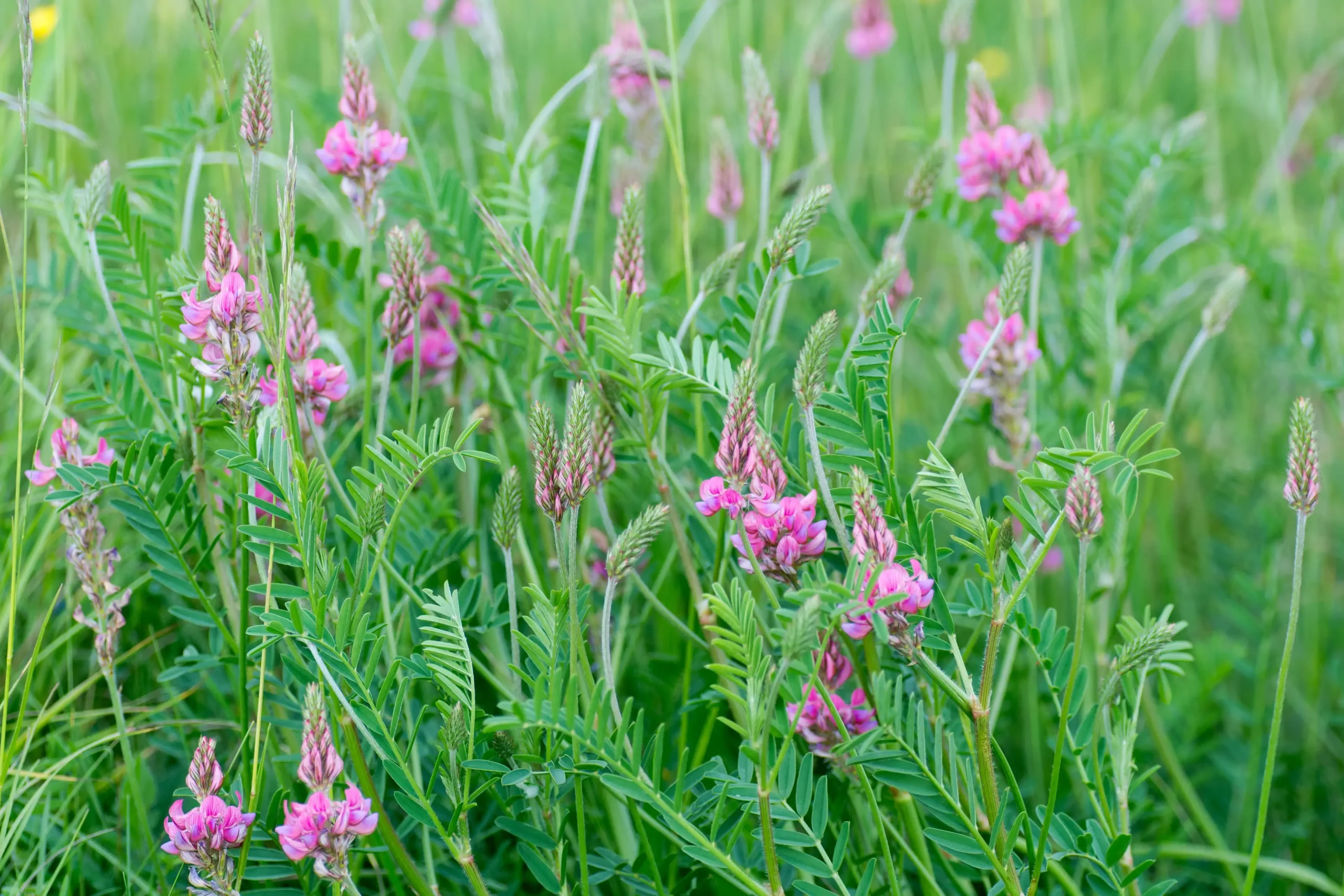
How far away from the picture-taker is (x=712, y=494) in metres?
0.97

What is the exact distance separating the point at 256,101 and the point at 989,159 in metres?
0.87

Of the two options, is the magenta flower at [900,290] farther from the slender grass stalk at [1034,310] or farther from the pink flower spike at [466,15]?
the pink flower spike at [466,15]

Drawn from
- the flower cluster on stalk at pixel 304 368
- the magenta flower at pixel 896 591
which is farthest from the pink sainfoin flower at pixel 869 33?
the magenta flower at pixel 896 591

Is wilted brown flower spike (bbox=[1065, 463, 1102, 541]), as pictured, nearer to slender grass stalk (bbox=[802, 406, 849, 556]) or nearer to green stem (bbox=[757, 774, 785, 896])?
slender grass stalk (bbox=[802, 406, 849, 556])

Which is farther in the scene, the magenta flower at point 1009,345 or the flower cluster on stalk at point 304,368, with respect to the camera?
the magenta flower at point 1009,345

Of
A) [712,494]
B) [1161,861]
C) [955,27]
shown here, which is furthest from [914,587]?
[955,27]

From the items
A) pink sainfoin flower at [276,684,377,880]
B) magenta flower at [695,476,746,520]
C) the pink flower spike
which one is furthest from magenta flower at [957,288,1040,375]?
the pink flower spike

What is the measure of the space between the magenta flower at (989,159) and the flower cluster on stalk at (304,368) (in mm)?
796

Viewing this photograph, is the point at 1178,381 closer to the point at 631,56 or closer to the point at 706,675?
the point at 706,675

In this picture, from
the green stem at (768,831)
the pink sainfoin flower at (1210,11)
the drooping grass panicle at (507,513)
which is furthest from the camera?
the pink sainfoin flower at (1210,11)

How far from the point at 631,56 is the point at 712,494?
724 mm

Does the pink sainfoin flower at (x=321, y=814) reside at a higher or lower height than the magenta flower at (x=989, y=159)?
lower

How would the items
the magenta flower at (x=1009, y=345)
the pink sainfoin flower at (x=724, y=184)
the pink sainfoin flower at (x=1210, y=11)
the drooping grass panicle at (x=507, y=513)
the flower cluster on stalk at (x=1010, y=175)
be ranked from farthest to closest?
the pink sainfoin flower at (x=1210, y=11)
the pink sainfoin flower at (x=724, y=184)
the flower cluster on stalk at (x=1010, y=175)
the magenta flower at (x=1009, y=345)
the drooping grass panicle at (x=507, y=513)

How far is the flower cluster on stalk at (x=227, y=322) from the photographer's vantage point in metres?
0.93
